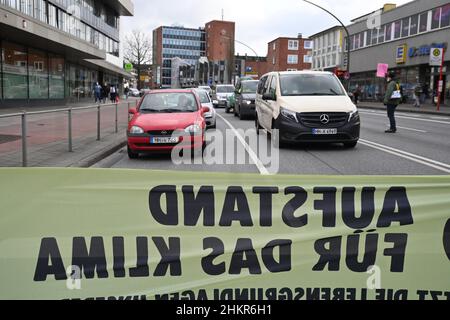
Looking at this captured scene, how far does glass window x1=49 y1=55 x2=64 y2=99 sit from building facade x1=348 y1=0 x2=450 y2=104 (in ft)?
98.4

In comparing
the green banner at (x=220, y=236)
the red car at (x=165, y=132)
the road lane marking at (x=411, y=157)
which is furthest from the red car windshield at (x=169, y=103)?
the green banner at (x=220, y=236)

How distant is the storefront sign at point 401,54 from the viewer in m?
45.2

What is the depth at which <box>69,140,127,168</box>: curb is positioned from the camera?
893 centimetres

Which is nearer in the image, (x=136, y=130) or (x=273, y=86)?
(x=136, y=130)

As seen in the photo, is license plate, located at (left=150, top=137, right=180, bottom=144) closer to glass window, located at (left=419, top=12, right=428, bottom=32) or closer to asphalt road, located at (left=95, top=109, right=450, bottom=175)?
asphalt road, located at (left=95, top=109, right=450, bottom=175)

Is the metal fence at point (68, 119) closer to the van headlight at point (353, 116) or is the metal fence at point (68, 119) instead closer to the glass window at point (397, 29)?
the van headlight at point (353, 116)

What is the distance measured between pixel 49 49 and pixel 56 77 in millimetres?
3195

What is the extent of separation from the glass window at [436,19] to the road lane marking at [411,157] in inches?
1267

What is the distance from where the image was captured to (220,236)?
3287 millimetres

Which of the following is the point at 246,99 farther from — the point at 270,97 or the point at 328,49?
the point at 328,49

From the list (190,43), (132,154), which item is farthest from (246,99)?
(190,43)

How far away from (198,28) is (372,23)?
104017 millimetres

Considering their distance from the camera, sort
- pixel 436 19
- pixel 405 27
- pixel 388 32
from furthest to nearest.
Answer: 1. pixel 388 32
2. pixel 405 27
3. pixel 436 19

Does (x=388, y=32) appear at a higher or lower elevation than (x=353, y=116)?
higher
